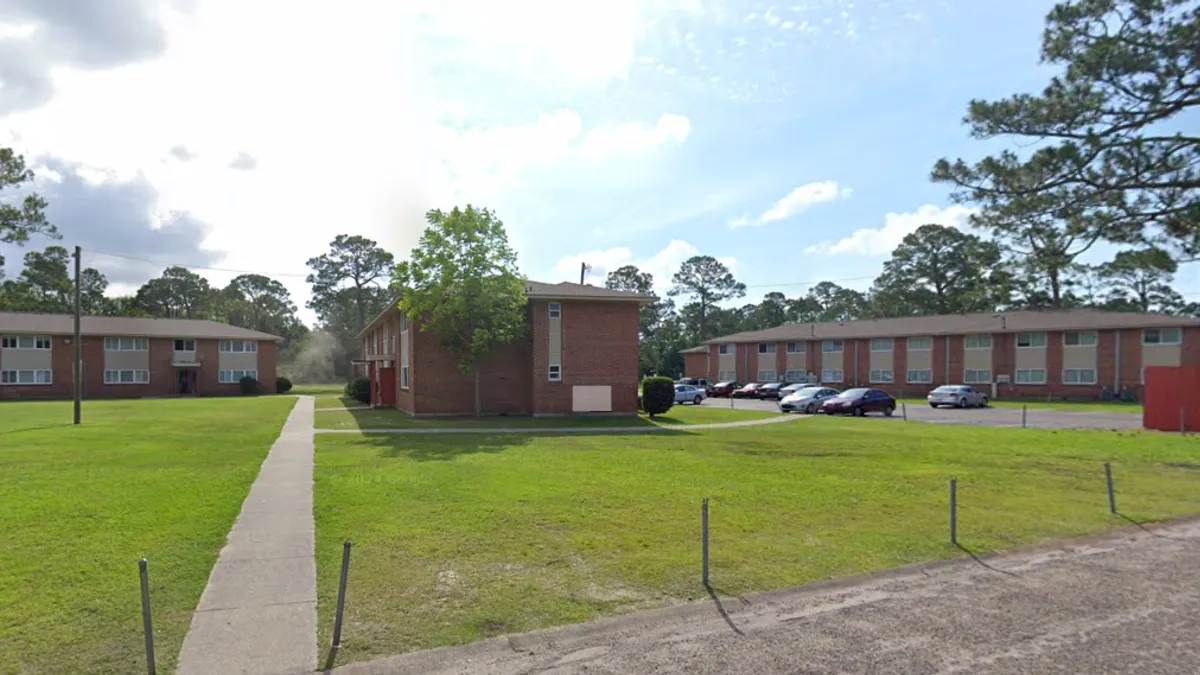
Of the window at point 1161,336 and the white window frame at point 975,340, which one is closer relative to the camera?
the window at point 1161,336

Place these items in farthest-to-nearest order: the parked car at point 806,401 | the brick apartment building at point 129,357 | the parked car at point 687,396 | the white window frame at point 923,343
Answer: the white window frame at point 923,343, the brick apartment building at point 129,357, the parked car at point 687,396, the parked car at point 806,401

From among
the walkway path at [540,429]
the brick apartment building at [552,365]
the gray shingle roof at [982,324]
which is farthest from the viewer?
the gray shingle roof at [982,324]

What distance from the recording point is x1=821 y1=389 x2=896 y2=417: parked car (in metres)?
36.0

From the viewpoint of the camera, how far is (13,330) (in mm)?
49281

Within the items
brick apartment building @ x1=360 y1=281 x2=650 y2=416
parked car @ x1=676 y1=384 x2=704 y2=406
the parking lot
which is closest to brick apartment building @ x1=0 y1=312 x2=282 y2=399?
brick apartment building @ x1=360 y1=281 x2=650 y2=416

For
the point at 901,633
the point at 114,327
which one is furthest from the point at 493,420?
the point at 114,327

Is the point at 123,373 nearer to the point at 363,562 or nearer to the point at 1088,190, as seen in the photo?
the point at 363,562

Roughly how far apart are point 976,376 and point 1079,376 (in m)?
6.89

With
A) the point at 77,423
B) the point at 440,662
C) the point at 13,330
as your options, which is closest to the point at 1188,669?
the point at 440,662

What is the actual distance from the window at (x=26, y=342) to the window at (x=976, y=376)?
69.6 m

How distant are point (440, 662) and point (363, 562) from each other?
2.80 metres

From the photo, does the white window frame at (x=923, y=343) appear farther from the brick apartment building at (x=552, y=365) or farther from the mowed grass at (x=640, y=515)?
the mowed grass at (x=640, y=515)

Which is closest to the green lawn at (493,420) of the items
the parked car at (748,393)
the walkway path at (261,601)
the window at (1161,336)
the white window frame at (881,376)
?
the walkway path at (261,601)

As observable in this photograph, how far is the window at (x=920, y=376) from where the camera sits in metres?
57.6
